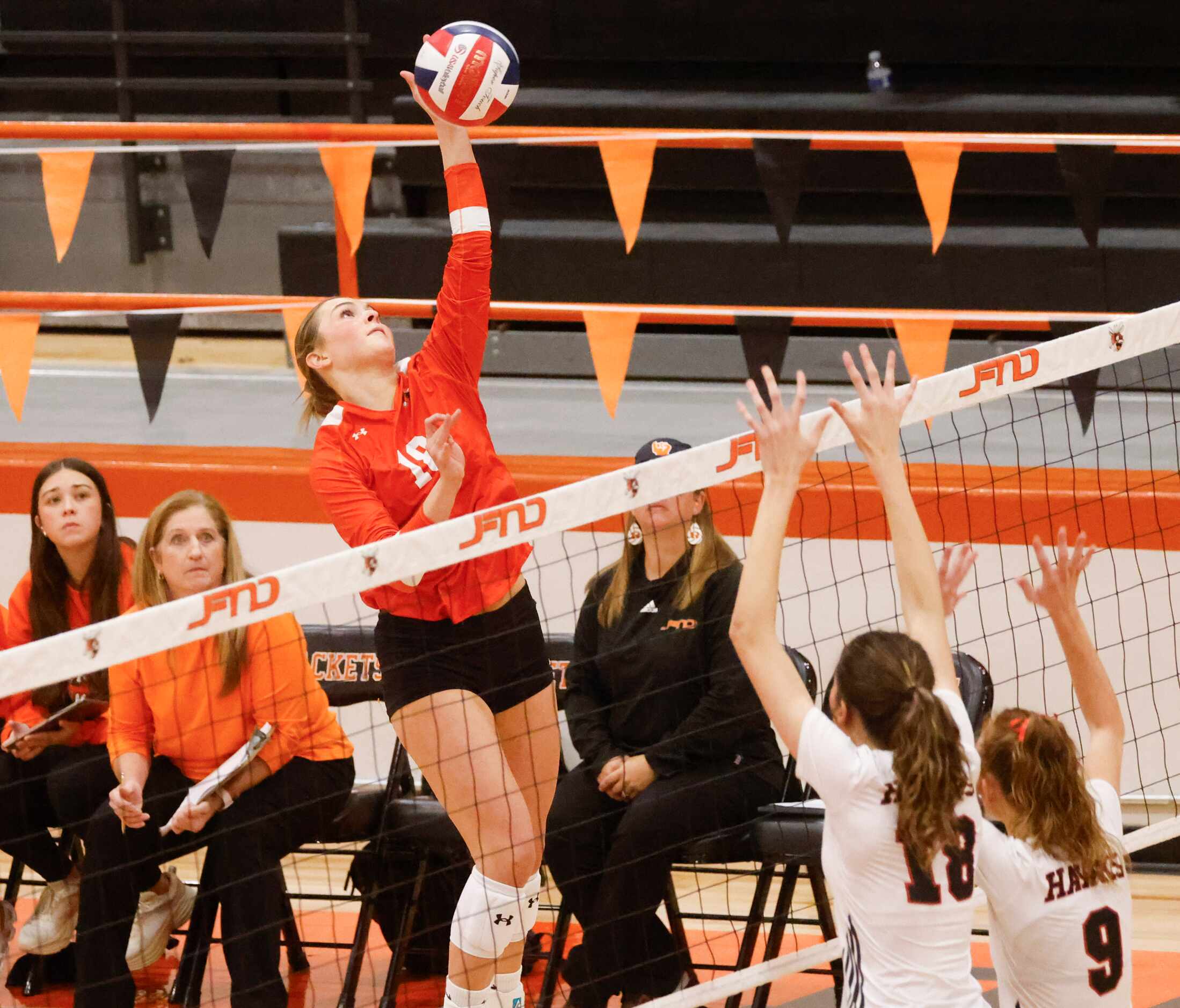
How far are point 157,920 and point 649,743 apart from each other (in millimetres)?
1437

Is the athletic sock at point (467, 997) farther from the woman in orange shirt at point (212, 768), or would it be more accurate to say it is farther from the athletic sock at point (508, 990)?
the woman in orange shirt at point (212, 768)

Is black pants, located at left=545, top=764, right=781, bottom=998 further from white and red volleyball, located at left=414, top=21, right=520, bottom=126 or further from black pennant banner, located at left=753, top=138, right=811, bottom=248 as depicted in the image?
black pennant banner, located at left=753, top=138, right=811, bottom=248

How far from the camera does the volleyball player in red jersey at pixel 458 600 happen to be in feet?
11.1

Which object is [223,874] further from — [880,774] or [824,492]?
[824,492]

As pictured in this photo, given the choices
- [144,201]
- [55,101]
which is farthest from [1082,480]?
[55,101]

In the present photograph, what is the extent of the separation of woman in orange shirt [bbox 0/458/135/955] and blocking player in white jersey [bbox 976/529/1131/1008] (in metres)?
2.52

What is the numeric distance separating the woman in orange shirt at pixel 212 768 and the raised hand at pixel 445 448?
1.23 meters

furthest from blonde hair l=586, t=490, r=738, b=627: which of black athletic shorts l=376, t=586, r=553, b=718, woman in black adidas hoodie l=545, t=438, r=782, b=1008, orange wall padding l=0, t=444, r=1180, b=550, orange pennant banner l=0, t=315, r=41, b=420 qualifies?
orange pennant banner l=0, t=315, r=41, b=420

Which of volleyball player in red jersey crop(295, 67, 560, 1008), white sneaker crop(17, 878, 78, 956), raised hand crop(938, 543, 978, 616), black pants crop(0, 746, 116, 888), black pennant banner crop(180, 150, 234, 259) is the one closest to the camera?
raised hand crop(938, 543, 978, 616)

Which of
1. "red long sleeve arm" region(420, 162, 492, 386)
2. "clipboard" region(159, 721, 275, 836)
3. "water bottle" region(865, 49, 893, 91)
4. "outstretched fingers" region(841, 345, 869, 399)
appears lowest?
"clipboard" region(159, 721, 275, 836)

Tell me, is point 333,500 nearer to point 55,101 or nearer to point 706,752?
point 706,752

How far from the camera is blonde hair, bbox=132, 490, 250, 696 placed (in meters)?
4.25

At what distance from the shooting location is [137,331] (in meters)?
5.52

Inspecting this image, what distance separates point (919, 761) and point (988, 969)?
6.93 feet
